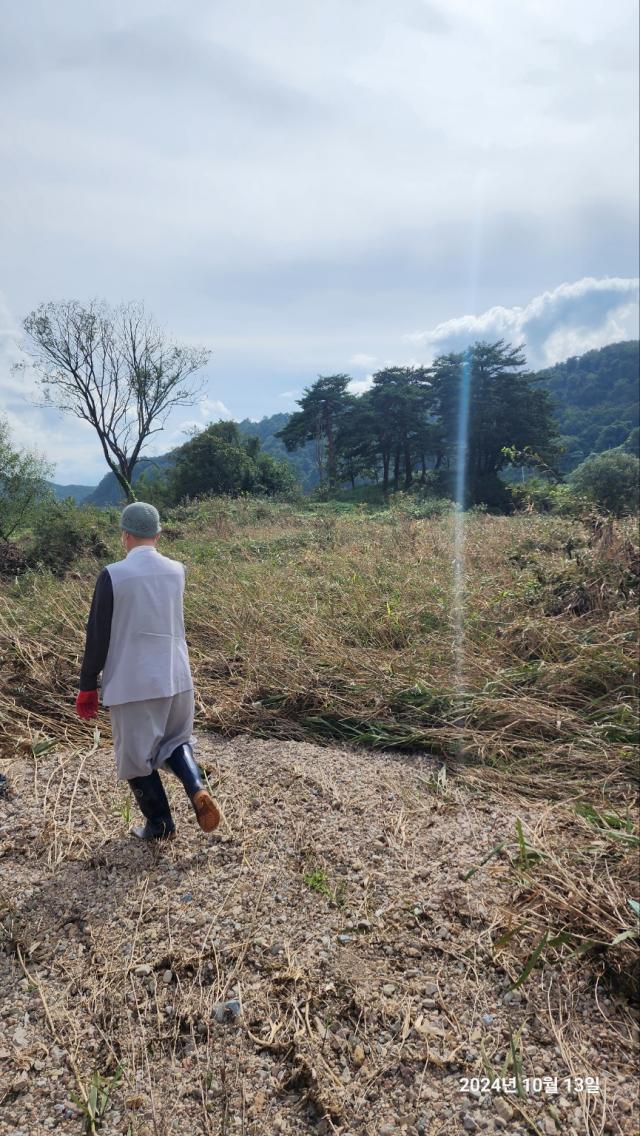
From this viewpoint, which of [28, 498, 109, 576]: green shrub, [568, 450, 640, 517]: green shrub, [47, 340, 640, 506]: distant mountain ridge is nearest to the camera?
[28, 498, 109, 576]: green shrub

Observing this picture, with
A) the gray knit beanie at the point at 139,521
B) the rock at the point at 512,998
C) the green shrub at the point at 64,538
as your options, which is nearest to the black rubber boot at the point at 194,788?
the gray knit beanie at the point at 139,521

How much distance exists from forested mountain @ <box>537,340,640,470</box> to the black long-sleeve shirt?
4431 cm

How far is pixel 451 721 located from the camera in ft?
11.1

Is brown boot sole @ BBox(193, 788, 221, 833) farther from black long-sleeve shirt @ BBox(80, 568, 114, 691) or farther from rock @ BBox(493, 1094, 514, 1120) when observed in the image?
rock @ BBox(493, 1094, 514, 1120)

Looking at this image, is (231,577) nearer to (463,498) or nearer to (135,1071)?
(135,1071)

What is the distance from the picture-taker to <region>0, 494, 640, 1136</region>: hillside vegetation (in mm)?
1499

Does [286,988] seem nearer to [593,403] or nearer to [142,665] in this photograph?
[142,665]

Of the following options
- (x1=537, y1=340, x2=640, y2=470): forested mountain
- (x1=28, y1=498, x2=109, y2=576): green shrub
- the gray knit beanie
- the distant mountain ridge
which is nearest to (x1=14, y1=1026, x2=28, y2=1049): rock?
the gray knit beanie

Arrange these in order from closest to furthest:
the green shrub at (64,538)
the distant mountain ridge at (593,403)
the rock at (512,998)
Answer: the rock at (512,998)
the green shrub at (64,538)
the distant mountain ridge at (593,403)

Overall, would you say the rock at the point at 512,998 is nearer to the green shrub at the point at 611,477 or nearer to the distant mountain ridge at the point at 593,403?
the green shrub at the point at 611,477

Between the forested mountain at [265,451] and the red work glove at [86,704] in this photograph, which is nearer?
the red work glove at [86,704]

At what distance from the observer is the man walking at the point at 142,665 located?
2273 mm

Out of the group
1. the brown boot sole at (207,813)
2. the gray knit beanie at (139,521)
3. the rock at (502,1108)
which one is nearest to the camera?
the rock at (502,1108)

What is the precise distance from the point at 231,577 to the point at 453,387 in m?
26.6
